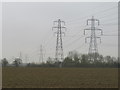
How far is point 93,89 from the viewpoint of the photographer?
49.6 feet

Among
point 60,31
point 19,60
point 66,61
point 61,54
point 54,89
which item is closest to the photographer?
point 54,89

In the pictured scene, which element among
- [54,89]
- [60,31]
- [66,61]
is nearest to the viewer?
[54,89]

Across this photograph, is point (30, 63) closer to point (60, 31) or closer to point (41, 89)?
point (60, 31)

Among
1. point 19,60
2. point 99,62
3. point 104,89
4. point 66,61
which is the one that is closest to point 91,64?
point 99,62

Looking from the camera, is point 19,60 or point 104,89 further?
point 19,60

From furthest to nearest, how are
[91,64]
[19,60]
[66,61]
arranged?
[19,60], [66,61], [91,64]

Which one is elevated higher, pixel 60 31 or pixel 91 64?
pixel 60 31

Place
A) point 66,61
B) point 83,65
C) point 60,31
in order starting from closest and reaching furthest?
point 60,31 < point 83,65 < point 66,61

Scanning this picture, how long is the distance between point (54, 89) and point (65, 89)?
48 cm

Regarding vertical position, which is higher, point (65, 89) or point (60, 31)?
point (60, 31)

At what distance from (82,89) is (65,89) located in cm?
75

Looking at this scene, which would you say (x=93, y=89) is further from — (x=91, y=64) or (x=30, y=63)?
(x=30, y=63)

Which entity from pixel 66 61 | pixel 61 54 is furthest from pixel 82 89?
pixel 66 61

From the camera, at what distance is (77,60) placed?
96.8m
